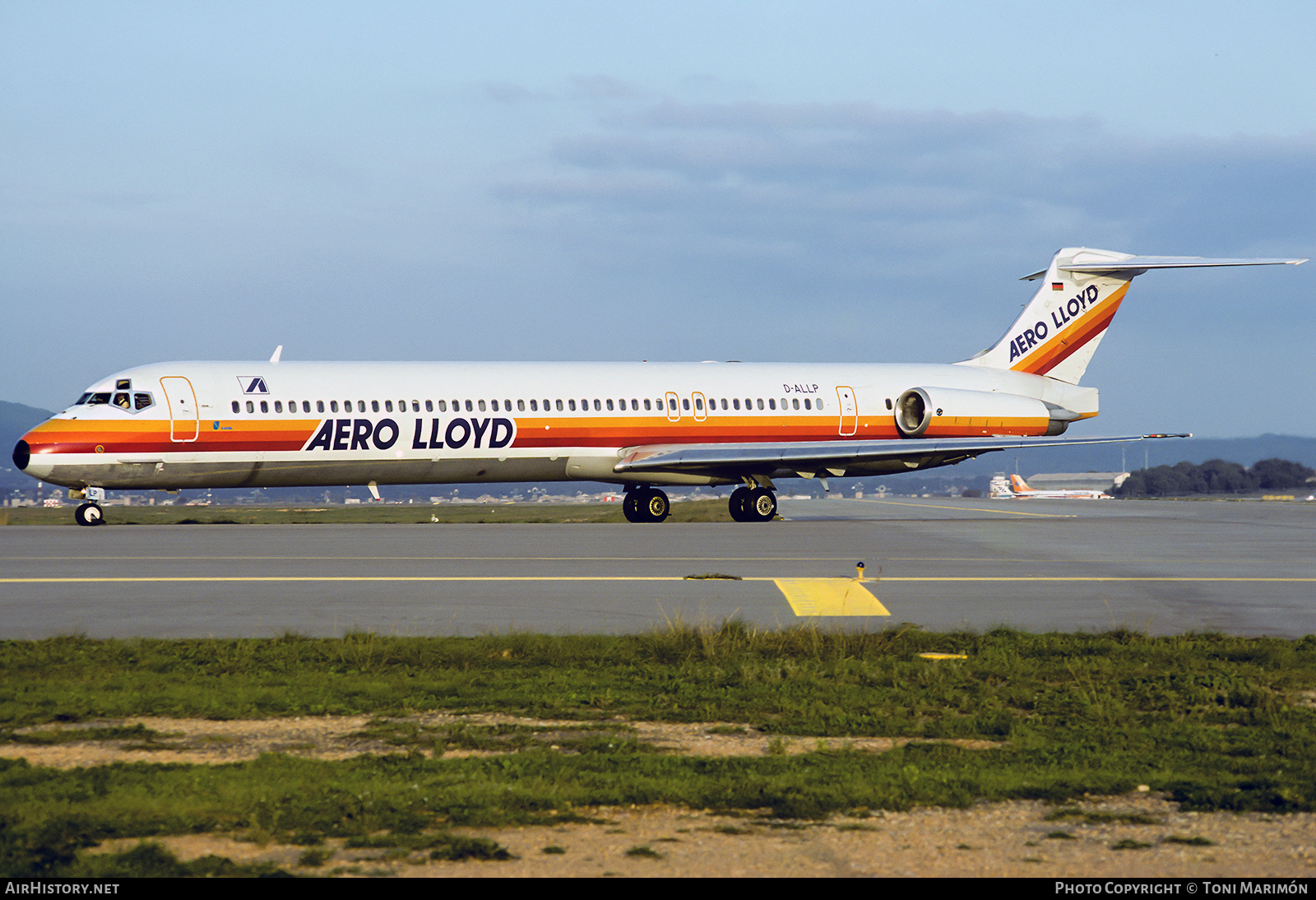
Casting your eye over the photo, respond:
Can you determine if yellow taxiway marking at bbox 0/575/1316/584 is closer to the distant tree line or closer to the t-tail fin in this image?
the t-tail fin

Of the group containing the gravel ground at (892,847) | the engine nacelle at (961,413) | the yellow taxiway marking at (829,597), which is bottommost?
the gravel ground at (892,847)

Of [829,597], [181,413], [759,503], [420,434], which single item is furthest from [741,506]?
[829,597]

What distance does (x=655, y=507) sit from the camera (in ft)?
115

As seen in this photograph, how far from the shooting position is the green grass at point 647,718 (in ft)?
19.9

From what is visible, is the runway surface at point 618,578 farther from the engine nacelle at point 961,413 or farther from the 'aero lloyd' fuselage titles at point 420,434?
the engine nacelle at point 961,413

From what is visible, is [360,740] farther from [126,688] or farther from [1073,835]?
[1073,835]

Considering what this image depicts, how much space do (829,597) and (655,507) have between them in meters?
20.4

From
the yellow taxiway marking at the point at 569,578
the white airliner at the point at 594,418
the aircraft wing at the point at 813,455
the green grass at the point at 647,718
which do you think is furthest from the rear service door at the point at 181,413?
the green grass at the point at 647,718

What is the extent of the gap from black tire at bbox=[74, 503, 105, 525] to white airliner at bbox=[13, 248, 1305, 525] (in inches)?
1.8

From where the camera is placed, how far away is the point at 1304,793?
626cm

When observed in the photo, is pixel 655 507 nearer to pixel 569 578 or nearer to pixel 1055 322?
pixel 1055 322

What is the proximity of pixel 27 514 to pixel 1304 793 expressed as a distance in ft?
141

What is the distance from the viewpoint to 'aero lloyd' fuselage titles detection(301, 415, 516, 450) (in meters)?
30.8

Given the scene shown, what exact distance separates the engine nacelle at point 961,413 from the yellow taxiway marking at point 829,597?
21732mm
